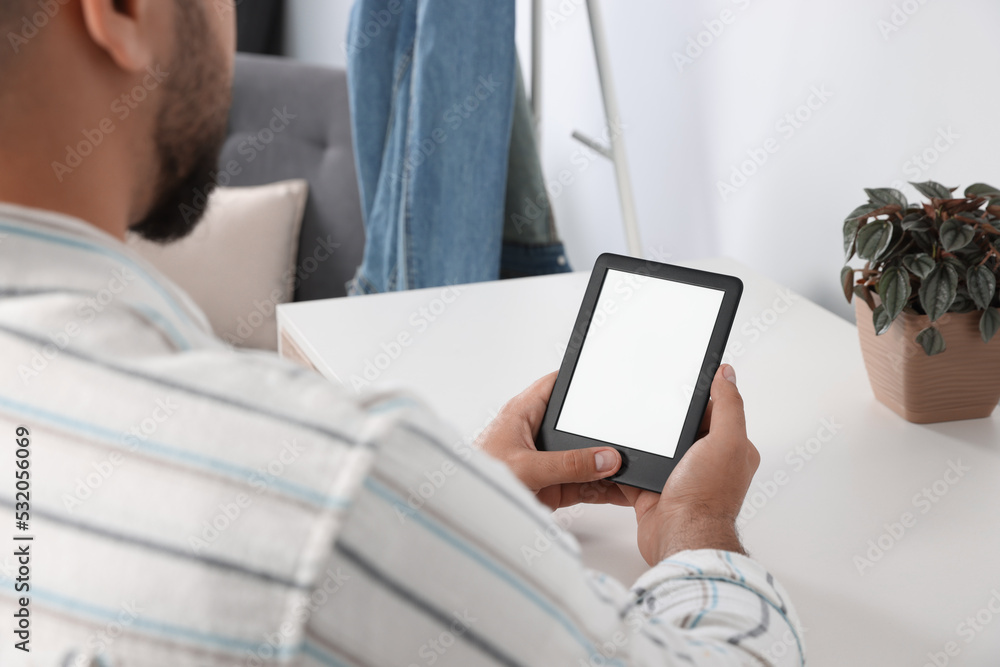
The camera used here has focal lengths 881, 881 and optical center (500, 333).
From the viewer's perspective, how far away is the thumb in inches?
24.9

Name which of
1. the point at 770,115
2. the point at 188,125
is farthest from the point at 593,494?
the point at 770,115

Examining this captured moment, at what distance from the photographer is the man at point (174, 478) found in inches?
11.5

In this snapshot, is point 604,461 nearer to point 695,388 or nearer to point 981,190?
point 695,388

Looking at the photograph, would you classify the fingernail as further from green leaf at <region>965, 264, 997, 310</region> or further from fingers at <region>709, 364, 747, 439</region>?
green leaf at <region>965, 264, 997, 310</region>

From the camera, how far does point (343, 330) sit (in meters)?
0.90

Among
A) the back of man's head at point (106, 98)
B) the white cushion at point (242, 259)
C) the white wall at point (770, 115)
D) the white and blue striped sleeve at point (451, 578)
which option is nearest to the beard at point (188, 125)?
the back of man's head at point (106, 98)

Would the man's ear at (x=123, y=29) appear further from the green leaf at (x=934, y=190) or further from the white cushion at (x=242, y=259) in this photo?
the white cushion at (x=242, y=259)

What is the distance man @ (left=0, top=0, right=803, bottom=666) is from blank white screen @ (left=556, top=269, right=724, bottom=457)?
0.31m

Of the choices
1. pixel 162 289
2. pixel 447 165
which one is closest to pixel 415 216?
pixel 447 165

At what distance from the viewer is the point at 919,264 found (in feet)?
2.29

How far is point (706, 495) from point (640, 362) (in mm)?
147

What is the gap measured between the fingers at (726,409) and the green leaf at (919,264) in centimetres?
17

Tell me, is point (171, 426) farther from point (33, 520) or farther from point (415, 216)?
point (415, 216)

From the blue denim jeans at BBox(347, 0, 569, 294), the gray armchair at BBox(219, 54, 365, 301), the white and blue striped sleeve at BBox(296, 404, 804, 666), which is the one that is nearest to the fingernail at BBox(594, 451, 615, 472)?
the white and blue striped sleeve at BBox(296, 404, 804, 666)
